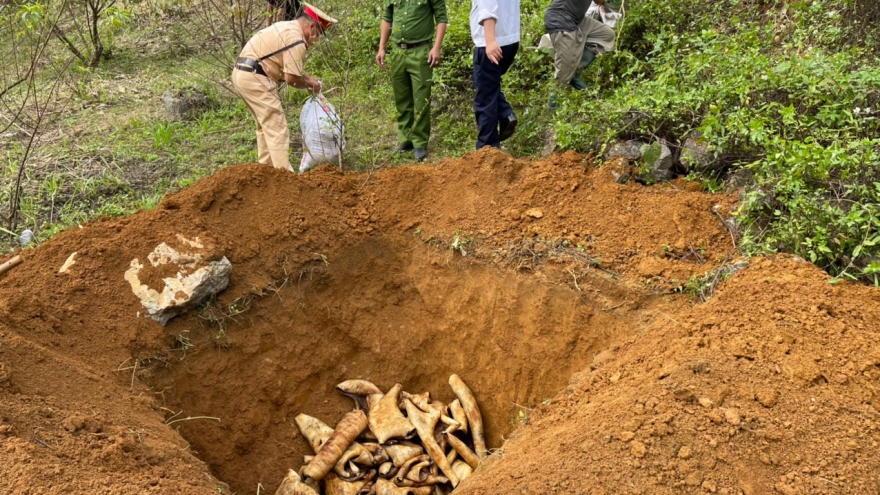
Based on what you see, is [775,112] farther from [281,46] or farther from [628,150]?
[281,46]

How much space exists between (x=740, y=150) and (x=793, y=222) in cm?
85

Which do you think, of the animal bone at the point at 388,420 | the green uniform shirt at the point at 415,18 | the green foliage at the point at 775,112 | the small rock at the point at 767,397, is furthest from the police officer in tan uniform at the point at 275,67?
the small rock at the point at 767,397

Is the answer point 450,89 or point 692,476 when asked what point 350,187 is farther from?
point 692,476

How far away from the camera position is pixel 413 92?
572 cm

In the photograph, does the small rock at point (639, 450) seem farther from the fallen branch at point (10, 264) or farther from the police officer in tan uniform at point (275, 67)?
the fallen branch at point (10, 264)

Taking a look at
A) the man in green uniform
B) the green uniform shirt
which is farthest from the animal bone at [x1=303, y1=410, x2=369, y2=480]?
the green uniform shirt

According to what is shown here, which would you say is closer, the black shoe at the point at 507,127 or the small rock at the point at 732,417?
the small rock at the point at 732,417

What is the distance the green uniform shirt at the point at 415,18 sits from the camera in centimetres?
534

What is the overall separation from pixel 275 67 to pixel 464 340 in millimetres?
2761

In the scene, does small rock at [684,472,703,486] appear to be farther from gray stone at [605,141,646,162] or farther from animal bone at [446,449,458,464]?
gray stone at [605,141,646,162]

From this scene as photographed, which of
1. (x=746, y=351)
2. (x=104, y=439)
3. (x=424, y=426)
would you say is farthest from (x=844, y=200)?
(x=104, y=439)

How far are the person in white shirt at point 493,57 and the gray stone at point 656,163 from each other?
127 cm

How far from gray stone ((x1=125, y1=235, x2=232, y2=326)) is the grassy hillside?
5.43 feet

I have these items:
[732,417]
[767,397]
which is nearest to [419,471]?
[732,417]
